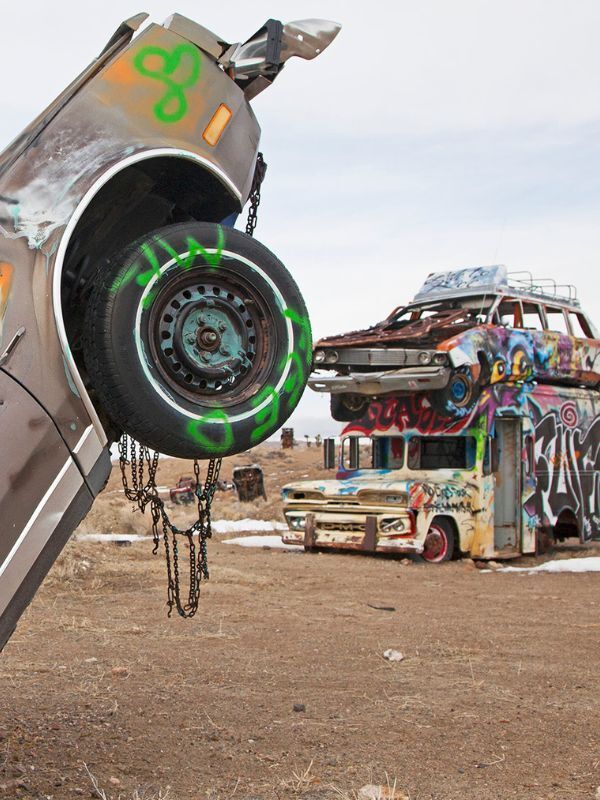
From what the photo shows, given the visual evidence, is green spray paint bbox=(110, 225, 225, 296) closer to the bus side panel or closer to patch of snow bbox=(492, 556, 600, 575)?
patch of snow bbox=(492, 556, 600, 575)

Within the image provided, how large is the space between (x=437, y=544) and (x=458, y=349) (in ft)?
8.84

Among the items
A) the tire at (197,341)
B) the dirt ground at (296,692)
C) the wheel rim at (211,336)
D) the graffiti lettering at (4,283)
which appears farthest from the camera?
the dirt ground at (296,692)

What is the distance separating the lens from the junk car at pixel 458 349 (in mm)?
12852

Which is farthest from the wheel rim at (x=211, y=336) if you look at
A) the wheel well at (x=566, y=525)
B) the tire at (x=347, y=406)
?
the wheel well at (x=566, y=525)

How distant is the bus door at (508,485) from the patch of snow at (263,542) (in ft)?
10.1

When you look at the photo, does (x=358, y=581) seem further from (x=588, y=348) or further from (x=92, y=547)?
(x=588, y=348)

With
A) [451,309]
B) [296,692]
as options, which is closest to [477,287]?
[451,309]

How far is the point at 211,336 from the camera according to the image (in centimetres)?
379

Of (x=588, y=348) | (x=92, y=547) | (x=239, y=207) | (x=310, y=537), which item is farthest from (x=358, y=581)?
(x=239, y=207)

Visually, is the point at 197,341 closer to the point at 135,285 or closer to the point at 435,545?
the point at 135,285

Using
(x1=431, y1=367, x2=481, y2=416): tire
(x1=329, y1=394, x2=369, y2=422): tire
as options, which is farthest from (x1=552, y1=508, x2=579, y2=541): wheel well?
(x1=329, y1=394, x2=369, y2=422): tire

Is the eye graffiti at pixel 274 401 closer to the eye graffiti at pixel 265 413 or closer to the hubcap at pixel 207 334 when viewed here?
the eye graffiti at pixel 265 413

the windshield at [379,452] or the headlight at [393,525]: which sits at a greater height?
the windshield at [379,452]

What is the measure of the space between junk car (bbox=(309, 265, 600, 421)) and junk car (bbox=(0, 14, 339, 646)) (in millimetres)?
8857
